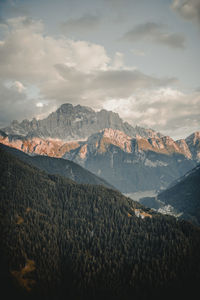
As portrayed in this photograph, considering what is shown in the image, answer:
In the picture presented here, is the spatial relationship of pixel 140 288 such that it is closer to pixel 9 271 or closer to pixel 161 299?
pixel 161 299

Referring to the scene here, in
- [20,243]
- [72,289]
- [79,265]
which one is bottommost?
[72,289]

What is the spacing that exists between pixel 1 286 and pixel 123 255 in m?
94.4

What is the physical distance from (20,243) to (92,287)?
66.0 m

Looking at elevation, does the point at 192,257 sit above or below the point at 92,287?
above

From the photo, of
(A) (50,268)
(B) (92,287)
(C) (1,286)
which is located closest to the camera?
A: (C) (1,286)

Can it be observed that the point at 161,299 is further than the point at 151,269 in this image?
No

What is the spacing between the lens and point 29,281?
16725 centimetres

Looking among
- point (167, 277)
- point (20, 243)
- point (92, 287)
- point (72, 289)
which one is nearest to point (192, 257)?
point (167, 277)

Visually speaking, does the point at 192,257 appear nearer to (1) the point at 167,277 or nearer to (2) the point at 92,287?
(1) the point at 167,277

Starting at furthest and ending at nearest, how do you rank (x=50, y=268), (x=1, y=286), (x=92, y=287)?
1. (x=50, y=268)
2. (x=92, y=287)
3. (x=1, y=286)

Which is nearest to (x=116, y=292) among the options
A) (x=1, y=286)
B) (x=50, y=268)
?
(x=50, y=268)

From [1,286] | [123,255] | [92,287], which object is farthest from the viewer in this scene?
[123,255]

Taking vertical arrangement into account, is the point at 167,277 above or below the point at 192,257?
below

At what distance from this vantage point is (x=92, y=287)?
17262 cm
